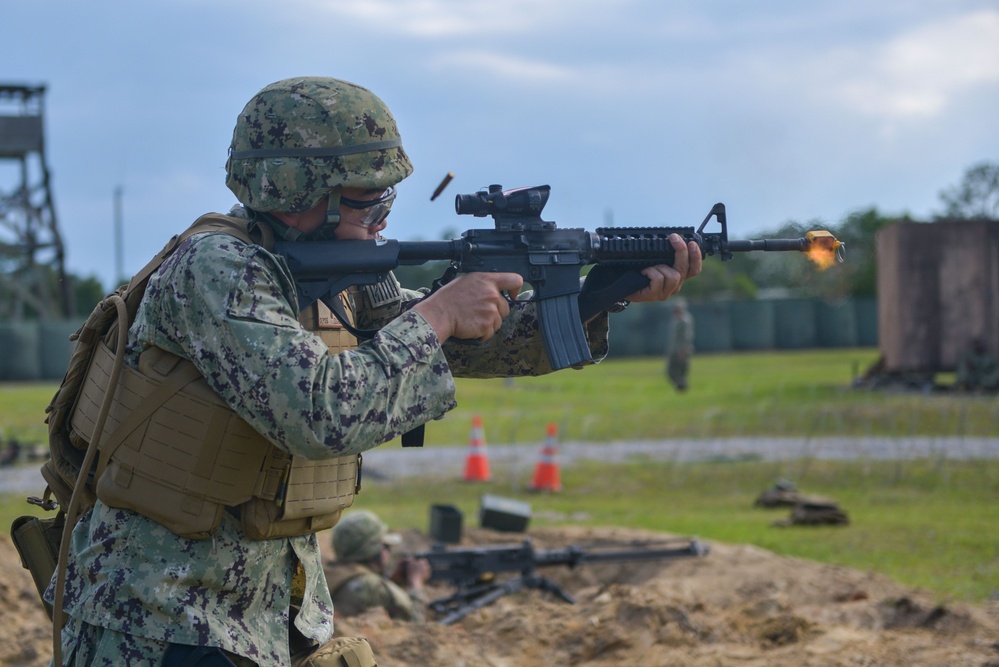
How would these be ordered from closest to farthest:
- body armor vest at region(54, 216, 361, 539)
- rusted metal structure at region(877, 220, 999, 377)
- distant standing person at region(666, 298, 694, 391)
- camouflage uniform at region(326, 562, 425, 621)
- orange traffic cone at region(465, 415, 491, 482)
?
body armor vest at region(54, 216, 361, 539) < camouflage uniform at region(326, 562, 425, 621) < orange traffic cone at region(465, 415, 491, 482) < rusted metal structure at region(877, 220, 999, 377) < distant standing person at region(666, 298, 694, 391)

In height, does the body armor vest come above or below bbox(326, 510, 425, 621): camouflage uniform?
above

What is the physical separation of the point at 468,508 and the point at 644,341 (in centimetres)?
2683

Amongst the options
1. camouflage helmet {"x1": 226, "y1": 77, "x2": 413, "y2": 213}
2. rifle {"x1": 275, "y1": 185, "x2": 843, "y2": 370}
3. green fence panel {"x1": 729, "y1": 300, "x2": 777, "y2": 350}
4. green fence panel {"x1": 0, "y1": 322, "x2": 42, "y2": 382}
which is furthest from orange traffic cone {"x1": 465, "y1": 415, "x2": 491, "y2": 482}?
green fence panel {"x1": 729, "y1": 300, "x2": 777, "y2": 350}

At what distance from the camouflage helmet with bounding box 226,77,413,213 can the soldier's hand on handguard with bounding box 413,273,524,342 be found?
0.35 meters

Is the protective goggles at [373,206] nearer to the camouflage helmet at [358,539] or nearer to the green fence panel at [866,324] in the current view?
the camouflage helmet at [358,539]

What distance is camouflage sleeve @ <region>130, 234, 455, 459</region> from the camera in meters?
2.90

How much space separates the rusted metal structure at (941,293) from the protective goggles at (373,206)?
19001 mm

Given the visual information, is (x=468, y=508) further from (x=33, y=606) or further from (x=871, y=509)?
(x=33, y=606)

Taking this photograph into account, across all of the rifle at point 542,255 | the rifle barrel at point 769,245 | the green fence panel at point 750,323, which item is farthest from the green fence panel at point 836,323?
the rifle at point 542,255

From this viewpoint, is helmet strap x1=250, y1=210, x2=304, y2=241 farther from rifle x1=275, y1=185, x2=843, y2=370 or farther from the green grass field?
the green grass field

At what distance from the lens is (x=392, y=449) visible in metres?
16.8

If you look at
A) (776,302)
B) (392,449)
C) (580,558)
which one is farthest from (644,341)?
(580,558)

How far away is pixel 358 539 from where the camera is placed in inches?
323

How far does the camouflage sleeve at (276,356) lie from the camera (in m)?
2.90
